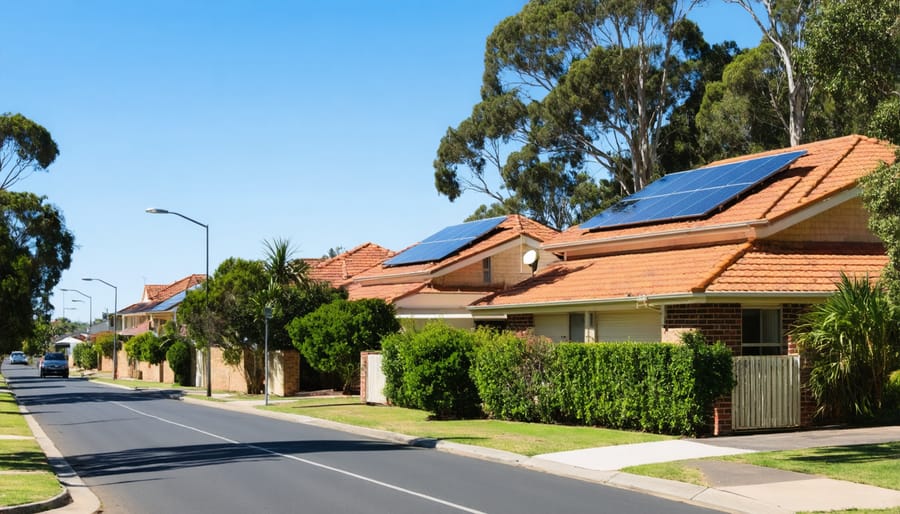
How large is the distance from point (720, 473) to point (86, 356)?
301 ft

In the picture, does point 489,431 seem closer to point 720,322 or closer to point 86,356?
point 720,322

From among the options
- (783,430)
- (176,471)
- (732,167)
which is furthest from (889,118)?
(732,167)

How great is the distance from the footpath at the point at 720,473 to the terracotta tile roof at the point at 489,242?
18.0m

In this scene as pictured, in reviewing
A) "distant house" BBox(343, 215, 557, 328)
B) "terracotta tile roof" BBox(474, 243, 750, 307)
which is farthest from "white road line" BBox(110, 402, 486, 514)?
"distant house" BBox(343, 215, 557, 328)

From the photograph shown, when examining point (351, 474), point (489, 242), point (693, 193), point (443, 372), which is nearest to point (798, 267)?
point (693, 193)

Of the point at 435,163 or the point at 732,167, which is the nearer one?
the point at 732,167

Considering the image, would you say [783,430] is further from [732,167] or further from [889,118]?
[732,167]

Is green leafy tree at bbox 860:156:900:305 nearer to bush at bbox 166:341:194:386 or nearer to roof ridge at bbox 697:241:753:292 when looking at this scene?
roof ridge at bbox 697:241:753:292

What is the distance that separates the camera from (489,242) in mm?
42406

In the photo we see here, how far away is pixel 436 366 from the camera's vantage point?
88.0 ft

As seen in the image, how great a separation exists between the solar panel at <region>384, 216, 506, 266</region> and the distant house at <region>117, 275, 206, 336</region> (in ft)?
114

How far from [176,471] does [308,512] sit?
5.11 m

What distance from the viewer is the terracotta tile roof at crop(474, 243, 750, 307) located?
23688mm

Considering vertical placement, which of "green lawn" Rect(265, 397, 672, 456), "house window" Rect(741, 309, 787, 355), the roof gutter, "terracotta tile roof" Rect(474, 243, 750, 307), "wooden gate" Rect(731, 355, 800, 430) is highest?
the roof gutter
